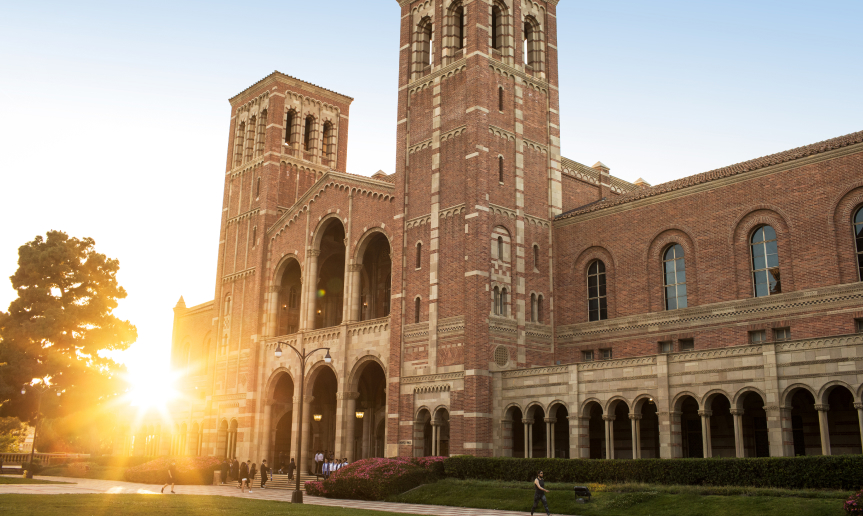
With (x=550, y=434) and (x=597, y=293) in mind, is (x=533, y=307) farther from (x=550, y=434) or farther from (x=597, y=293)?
(x=550, y=434)

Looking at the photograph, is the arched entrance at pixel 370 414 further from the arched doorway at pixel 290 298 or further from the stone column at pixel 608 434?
the stone column at pixel 608 434

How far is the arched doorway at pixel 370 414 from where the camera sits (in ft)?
150

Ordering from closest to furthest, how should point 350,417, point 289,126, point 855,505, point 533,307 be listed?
point 855,505, point 533,307, point 350,417, point 289,126

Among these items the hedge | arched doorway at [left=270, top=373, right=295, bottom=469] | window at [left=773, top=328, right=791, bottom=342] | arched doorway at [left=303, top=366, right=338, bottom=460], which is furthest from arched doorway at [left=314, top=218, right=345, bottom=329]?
window at [left=773, top=328, right=791, bottom=342]

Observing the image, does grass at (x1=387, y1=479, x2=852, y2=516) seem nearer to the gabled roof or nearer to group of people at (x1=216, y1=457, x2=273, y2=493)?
group of people at (x1=216, y1=457, x2=273, y2=493)

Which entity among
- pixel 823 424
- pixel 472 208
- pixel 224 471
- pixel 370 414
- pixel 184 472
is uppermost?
pixel 472 208

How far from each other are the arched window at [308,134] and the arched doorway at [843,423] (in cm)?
3913

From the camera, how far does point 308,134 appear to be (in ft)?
187

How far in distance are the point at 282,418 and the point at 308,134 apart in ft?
68.6

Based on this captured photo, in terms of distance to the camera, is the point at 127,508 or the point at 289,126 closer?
the point at 127,508

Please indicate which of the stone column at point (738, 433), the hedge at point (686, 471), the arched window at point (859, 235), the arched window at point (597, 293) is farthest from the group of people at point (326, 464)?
the arched window at point (859, 235)

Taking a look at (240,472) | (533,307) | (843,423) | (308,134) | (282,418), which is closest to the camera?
(843,423)

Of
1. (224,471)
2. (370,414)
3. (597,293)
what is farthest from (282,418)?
(597,293)

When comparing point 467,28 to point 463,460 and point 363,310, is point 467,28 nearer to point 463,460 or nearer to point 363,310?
point 363,310
